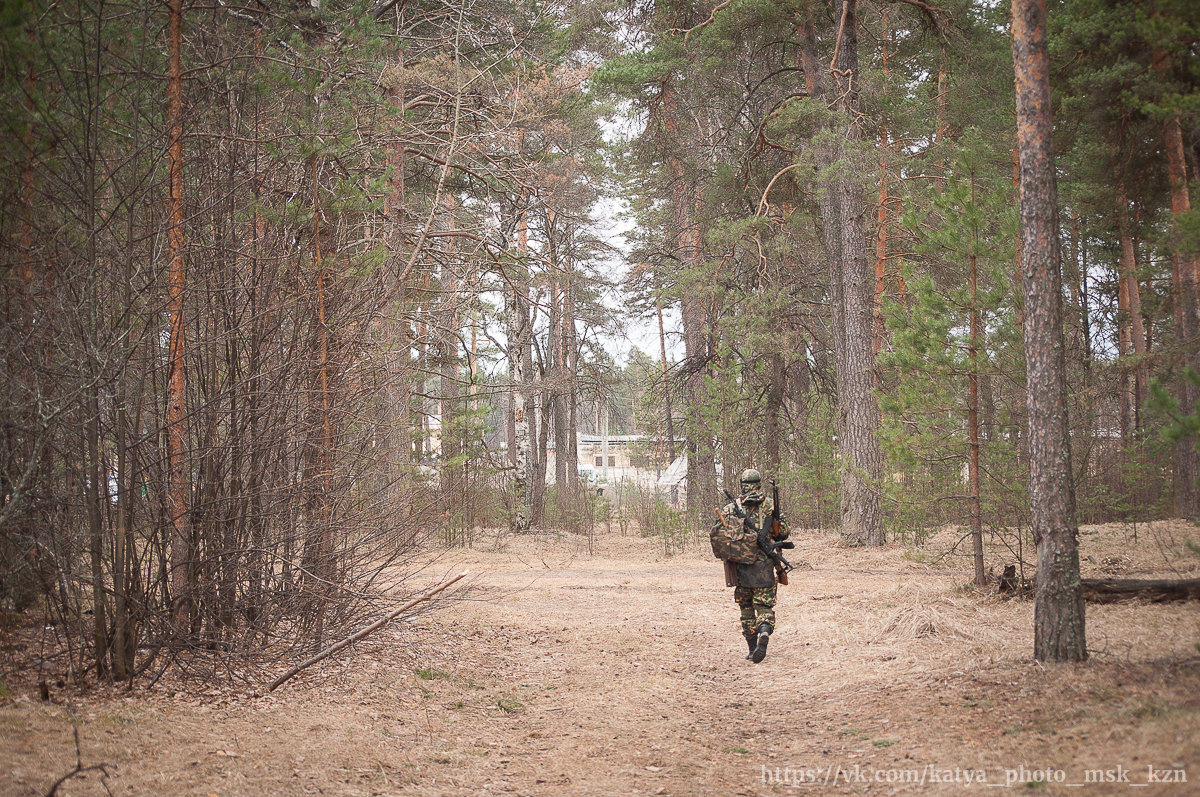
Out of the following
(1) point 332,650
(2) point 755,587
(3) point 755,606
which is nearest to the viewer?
(1) point 332,650

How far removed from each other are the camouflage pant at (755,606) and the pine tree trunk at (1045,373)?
2.64m

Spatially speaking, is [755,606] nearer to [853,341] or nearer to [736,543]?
[736,543]

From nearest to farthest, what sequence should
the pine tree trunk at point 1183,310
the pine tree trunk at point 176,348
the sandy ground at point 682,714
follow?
the sandy ground at point 682,714 → the pine tree trunk at point 176,348 → the pine tree trunk at point 1183,310

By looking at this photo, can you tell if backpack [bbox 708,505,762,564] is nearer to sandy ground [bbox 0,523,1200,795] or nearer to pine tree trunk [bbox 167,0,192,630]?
sandy ground [bbox 0,523,1200,795]

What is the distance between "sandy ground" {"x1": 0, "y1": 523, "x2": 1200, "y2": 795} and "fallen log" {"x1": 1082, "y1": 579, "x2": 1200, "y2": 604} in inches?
4.7

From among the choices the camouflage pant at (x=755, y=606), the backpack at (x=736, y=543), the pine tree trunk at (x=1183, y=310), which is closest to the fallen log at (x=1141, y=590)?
the pine tree trunk at (x=1183, y=310)

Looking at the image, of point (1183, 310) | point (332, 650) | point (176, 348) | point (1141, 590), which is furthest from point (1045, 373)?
point (1183, 310)

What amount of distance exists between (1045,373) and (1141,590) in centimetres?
269

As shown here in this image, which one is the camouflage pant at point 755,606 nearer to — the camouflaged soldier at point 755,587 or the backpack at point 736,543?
the camouflaged soldier at point 755,587

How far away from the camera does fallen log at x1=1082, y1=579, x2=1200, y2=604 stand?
265 inches

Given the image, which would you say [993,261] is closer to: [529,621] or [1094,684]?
[1094,684]

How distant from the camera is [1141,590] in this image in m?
7.13

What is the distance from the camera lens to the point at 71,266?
5531 millimetres

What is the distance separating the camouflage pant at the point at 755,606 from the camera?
8023 millimetres
